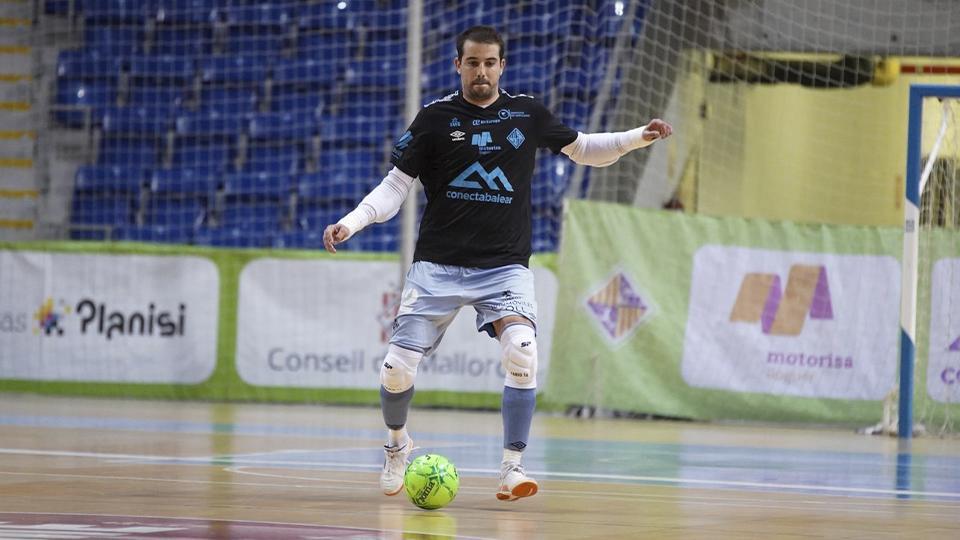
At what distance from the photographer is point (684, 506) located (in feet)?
20.9

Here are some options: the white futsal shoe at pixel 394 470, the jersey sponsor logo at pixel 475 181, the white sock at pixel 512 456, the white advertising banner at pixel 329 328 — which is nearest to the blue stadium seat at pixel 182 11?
the white advertising banner at pixel 329 328

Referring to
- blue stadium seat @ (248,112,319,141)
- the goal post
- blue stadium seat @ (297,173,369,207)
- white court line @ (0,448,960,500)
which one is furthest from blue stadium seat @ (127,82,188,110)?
white court line @ (0,448,960,500)

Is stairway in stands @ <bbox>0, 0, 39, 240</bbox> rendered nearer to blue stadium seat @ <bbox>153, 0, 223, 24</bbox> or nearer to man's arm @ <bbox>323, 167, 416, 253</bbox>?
blue stadium seat @ <bbox>153, 0, 223, 24</bbox>

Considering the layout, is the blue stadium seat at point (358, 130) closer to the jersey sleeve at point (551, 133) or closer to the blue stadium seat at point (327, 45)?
the blue stadium seat at point (327, 45)

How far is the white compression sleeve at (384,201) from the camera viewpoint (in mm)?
6699

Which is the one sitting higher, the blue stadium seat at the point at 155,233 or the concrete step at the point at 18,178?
the concrete step at the point at 18,178

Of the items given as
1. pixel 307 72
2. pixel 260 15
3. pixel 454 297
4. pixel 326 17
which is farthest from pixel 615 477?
pixel 260 15

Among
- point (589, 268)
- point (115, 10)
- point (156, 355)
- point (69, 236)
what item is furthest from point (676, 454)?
point (115, 10)

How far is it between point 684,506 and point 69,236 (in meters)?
15.0

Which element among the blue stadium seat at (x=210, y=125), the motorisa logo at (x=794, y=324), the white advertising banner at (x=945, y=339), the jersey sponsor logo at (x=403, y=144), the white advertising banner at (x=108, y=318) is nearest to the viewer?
the jersey sponsor logo at (x=403, y=144)

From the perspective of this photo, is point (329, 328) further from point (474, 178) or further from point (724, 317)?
point (474, 178)

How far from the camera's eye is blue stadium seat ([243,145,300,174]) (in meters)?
20.0

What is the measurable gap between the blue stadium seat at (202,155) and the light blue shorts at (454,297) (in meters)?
13.9

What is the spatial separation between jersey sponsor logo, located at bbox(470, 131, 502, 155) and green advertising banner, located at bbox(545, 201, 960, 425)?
7975 mm
